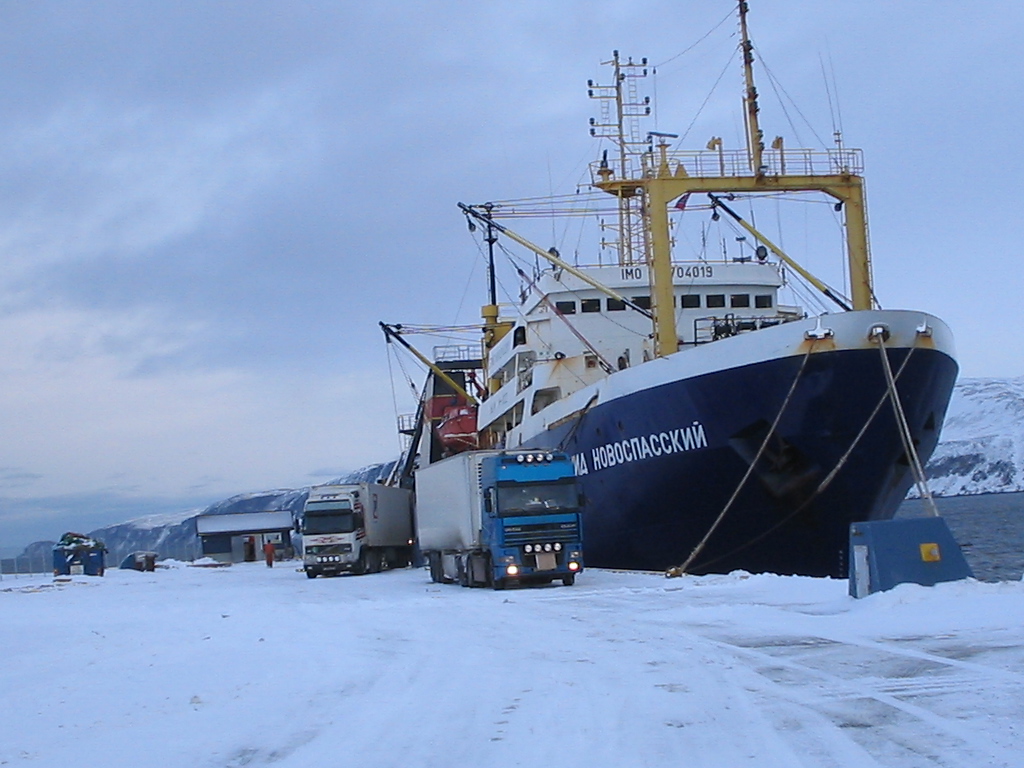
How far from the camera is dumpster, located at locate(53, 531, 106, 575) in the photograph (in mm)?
49219

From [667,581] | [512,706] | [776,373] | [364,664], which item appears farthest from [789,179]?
[512,706]

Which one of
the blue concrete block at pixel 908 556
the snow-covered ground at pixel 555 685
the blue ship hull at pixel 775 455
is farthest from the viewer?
the blue ship hull at pixel 775 455

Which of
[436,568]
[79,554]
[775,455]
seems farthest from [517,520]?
Result: [79,554]

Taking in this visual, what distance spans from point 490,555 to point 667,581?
13.7 feet

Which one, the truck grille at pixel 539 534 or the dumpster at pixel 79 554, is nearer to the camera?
the truck grille at pixel 539 534

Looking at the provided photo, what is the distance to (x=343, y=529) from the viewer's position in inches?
1449

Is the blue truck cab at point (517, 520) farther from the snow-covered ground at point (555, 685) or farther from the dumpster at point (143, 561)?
the dumpster at point (143, 561)

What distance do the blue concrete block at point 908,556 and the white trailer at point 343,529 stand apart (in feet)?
78.8

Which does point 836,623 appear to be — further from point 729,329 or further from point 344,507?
point 344,507

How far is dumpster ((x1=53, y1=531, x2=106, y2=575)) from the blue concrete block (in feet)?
135

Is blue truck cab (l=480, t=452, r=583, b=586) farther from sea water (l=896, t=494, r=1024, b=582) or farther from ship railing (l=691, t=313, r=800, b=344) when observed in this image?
sea water (l=896, t=494, r=1024, b=582)

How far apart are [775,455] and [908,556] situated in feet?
30.6

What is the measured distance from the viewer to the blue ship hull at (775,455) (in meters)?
23.2

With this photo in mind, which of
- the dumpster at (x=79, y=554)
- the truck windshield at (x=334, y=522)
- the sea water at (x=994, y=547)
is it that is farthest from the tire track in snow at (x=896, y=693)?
the dumpster at (x=79, y=554)
